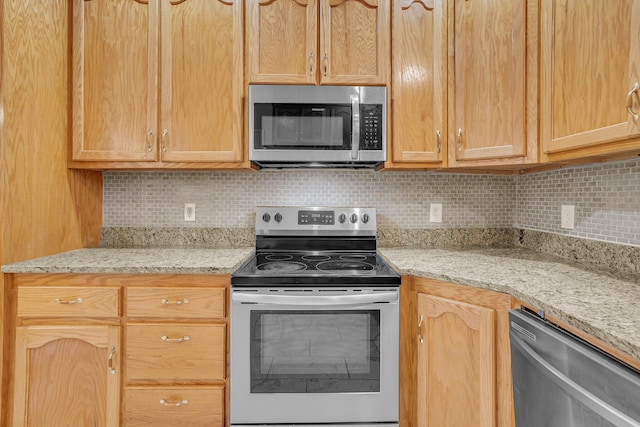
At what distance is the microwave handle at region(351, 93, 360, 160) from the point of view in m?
1.76

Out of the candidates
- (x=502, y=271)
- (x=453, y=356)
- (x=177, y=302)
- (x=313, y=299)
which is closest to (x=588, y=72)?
(x=502, y=271)

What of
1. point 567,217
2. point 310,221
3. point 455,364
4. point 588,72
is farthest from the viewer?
point 310,221

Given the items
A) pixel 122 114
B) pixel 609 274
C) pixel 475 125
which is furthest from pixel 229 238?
pixel 609 274

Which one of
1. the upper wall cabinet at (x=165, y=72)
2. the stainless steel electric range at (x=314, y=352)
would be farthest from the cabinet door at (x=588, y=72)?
the upper wall cabinet at (x=165, y=72)

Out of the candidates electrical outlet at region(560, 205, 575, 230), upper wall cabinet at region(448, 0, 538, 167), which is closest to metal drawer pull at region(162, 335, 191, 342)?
upper wall cabinet at region(448, 0, 538, 167)

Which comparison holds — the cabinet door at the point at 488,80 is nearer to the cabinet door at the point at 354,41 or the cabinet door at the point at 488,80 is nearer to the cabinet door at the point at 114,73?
the cabinet door at the point at 354,41

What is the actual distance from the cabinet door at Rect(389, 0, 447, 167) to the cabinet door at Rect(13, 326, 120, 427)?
152cm

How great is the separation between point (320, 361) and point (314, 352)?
0.15ft

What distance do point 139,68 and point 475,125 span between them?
1.59 meters

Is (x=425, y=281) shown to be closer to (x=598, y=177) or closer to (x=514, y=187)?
(x=598, y=177)

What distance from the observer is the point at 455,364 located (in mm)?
1372

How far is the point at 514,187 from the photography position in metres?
2.13

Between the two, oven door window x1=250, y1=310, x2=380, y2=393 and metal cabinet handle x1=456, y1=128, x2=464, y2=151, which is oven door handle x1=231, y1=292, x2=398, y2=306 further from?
metal cabinet handle x1=456, y1=128, x2=464, y2=151

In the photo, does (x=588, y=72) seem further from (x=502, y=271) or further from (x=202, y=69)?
(x=202, y=69)
